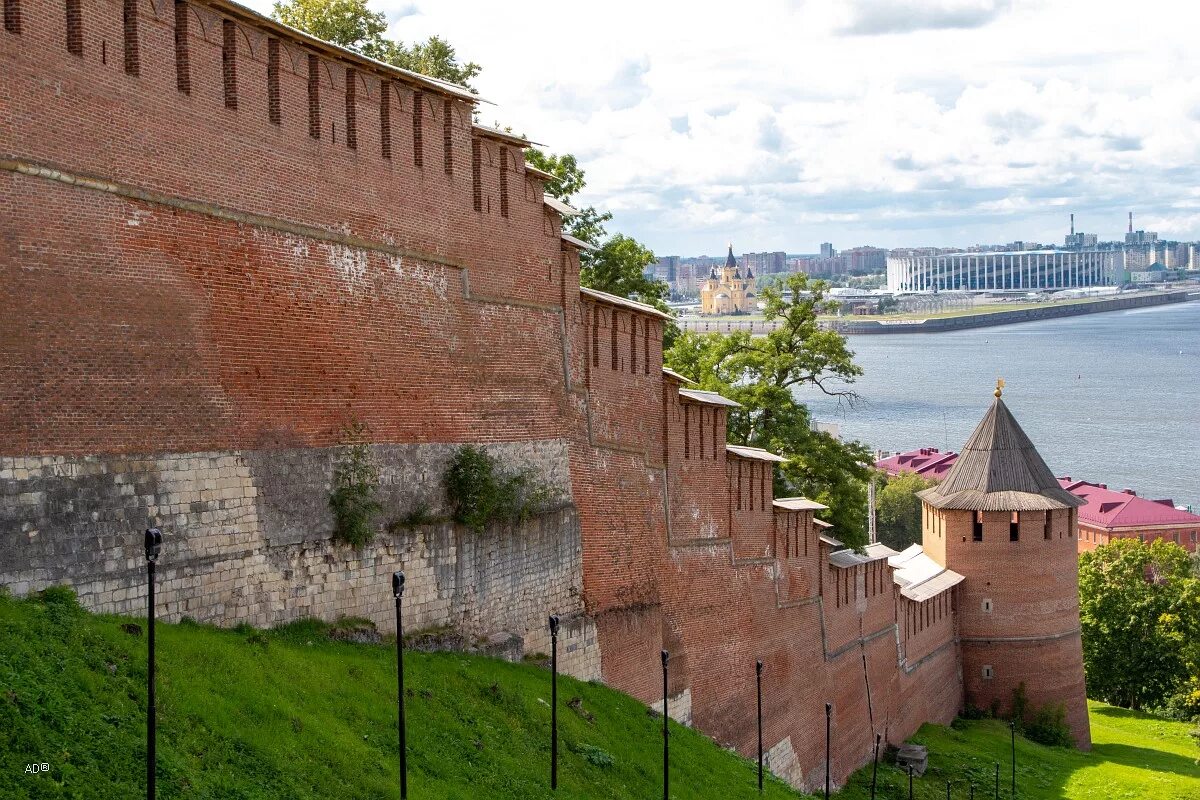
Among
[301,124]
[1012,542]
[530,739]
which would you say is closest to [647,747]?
[530,739]

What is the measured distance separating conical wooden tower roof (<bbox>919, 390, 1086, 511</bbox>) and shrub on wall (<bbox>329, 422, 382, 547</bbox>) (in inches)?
863

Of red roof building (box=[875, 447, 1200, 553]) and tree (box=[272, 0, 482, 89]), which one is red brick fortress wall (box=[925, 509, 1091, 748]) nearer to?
tree (box=[272, 0, 482, 89])

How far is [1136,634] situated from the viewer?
43188mm

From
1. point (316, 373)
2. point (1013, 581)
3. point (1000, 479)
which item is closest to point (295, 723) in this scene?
point (316, 373)

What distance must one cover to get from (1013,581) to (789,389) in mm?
7841

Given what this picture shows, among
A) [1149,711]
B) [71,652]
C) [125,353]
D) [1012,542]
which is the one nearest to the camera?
[71,652]

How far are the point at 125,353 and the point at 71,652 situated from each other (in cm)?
255

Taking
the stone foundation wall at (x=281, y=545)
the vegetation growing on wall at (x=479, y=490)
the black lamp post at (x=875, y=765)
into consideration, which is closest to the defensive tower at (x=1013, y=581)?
the black lamp post at (x=875, y=765)

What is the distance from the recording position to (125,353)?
12.0 metres

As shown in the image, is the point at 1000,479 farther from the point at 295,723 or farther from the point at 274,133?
the point at 295,723

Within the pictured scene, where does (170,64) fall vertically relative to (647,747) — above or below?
above

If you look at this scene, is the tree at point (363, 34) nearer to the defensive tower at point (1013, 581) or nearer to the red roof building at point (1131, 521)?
the defensive tower at point (1013, 581)

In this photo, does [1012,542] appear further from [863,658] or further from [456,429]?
[456,429]

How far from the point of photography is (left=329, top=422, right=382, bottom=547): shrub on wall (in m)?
14.2
